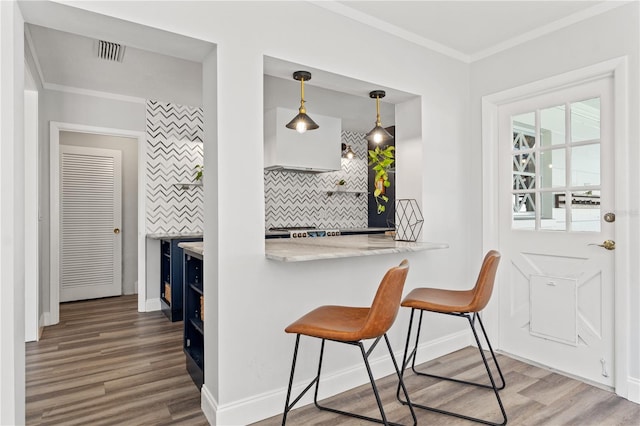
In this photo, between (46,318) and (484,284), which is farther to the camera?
(46,318)

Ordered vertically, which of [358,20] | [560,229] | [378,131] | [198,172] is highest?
[358,20]

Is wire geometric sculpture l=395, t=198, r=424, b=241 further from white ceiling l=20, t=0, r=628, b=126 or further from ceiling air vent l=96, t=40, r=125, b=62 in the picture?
ceiling air vent l=96, t=40, r=125, b=62

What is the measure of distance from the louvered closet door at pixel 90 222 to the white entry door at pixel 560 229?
4.77 m

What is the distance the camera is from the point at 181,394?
2287 mm

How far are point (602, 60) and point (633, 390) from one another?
6.51 ft

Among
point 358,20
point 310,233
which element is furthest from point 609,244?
point 310,233

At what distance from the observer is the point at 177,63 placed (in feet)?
10.9

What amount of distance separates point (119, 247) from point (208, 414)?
153 inches

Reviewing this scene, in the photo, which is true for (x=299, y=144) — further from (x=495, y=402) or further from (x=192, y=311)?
(x=495, y=402)

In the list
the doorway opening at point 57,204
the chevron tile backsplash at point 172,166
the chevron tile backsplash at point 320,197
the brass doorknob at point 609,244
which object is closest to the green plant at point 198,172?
the chevron tile backsplash at point 172,166

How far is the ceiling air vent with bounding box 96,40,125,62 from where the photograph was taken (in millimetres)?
2906

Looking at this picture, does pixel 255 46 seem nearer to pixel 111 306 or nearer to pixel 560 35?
pixel 560 35

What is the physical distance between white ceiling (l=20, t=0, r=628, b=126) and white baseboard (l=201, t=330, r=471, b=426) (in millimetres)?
1838

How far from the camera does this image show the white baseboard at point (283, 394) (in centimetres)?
194
